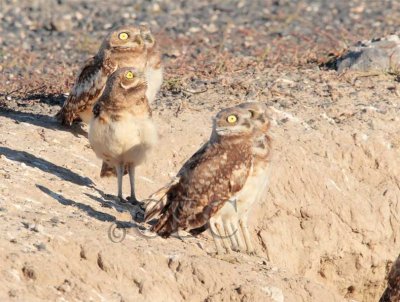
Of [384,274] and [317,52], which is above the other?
[317,52]

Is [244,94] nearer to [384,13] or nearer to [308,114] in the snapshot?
[308,114]

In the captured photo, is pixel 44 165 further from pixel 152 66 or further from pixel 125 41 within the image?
pixel 152 66

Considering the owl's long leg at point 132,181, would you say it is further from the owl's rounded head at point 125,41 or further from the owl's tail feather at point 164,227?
the owl's rounded head at point 125,41

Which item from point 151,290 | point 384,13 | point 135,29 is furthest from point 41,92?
point 384,13

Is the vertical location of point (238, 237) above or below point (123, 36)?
below

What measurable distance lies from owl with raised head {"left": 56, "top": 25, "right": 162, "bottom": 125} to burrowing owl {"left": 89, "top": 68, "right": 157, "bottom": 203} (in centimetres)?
141

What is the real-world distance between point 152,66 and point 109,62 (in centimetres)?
56

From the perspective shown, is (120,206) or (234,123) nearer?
(234,123)

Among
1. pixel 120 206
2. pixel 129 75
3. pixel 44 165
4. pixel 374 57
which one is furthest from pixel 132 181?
pixel 374 57

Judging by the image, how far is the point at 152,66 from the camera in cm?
1366

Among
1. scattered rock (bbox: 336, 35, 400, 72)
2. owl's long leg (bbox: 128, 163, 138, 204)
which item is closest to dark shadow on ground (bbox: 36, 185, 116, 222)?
owl's long leg (bbox: 128, 163, 138, 204)

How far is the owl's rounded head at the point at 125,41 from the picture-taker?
1338 cm

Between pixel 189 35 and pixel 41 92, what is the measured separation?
7026mm

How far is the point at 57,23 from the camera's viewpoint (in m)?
22.4
